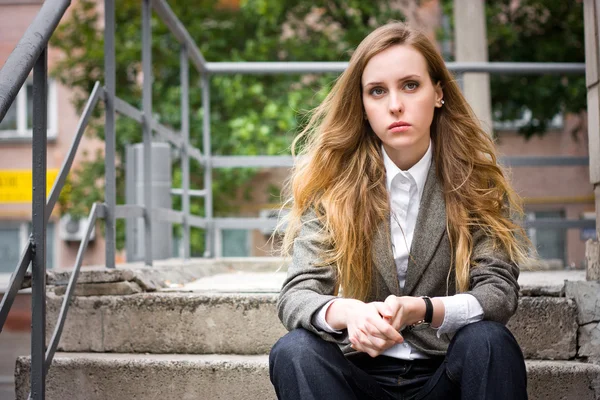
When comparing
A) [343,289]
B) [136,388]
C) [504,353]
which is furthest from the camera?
[136,388]

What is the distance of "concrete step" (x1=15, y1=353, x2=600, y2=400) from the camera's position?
2.44 metres

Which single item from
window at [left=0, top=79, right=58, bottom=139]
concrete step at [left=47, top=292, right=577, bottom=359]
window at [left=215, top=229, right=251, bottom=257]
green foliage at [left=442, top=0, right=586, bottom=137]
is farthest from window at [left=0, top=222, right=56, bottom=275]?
concrete step at [left=47, top=292, right=577, bottom=359]

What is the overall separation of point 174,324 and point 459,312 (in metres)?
1.21

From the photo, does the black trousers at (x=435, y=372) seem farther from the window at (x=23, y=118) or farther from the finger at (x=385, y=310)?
the window at (x=23, y=118)

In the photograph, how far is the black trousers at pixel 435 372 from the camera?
5.65 ft

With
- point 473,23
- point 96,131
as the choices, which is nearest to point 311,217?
point 473,23

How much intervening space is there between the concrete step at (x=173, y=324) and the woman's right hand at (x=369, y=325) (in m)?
0.94

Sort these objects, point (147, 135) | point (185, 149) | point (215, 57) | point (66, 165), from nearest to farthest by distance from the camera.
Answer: point (66, 165) → point (147, 135) → point (185, 149) → point (215, 57)

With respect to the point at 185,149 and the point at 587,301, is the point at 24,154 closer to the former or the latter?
the point at 185,149

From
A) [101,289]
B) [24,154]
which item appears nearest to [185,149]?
[101,289]

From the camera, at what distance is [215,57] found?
1161cm

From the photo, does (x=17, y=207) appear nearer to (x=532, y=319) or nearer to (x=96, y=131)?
(x=96, y=131)

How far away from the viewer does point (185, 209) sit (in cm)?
446

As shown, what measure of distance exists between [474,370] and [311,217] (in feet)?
1.96
